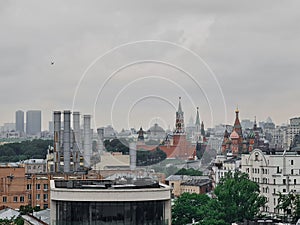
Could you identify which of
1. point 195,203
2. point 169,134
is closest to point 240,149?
point 169,134

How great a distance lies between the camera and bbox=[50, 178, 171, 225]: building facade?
2500cm

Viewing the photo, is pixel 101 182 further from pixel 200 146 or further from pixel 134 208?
pixel 200 146

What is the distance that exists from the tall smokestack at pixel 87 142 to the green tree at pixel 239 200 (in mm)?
24583

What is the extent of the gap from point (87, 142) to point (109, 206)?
55786mm

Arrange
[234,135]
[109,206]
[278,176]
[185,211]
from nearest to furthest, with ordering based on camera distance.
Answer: [109,206] < [185,211] < [278,176] < [234,135]

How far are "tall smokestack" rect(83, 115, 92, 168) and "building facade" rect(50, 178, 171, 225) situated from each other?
171ft

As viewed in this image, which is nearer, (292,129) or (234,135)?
(234,135)

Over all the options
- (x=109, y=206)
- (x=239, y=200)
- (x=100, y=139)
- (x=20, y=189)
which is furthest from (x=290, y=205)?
(x=100, y=139)

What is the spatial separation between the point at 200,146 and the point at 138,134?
108 ft

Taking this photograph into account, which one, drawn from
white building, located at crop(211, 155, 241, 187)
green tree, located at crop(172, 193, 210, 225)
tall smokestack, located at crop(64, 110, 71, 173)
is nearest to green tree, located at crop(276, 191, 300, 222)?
green tree, located at crop(172, 193, 210, 225)

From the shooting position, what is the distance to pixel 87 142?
80625 millimetres

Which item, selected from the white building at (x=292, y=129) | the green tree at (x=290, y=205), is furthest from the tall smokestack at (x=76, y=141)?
the white building at (x=292, y=129)

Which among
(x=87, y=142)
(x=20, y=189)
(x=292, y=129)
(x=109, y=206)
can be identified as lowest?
(x=20, y=189)

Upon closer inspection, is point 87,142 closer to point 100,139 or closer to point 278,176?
point 100,139
